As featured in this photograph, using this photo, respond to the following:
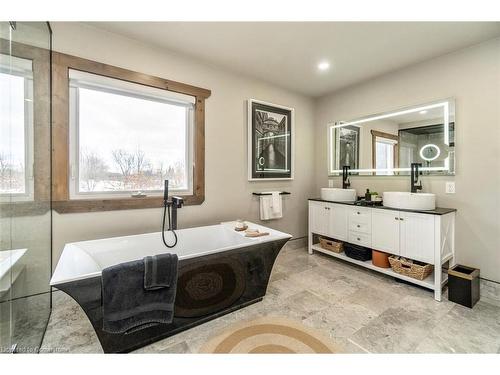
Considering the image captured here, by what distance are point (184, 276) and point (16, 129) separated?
1.51 m

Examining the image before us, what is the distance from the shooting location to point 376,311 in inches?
82.8

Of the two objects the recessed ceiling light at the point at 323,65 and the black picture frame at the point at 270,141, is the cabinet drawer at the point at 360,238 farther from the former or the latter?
the recessed ceiling light at the point at 323,65

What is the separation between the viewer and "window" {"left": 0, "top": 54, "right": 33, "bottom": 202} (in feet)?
4.43

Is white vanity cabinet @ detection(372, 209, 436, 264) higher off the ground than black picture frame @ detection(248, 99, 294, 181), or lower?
lower

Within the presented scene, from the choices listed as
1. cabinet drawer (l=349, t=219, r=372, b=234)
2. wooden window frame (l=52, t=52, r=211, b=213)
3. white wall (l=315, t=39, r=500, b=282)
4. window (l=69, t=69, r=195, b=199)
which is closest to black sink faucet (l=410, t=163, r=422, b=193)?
white wall (l=315, t=39, r=500, b=282)

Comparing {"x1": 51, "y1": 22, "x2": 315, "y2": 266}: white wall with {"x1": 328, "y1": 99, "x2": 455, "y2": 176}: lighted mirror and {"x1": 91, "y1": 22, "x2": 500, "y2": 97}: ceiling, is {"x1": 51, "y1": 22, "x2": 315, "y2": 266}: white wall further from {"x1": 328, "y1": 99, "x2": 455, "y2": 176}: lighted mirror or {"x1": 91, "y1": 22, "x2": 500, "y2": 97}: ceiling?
{"x1": 328, "y1": 99, "x2": 455, "y2": 176}: lighted mirror

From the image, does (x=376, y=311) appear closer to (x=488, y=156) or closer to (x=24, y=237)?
(x=488, y=156)

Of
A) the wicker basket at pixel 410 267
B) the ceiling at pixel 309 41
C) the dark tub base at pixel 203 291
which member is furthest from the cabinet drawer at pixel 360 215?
the ceiling at pixel 309 41

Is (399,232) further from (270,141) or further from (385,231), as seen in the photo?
(270,141)

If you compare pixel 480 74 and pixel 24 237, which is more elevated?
pixel 480 74

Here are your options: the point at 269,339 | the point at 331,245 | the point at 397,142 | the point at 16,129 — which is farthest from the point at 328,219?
the point at 16,129

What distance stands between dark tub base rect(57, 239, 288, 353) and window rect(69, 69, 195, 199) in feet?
4.04
